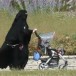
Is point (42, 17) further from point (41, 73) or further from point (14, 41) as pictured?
point (41, 73)

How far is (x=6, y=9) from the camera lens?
2186 centimetres

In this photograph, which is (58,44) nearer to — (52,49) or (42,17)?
(52,49)

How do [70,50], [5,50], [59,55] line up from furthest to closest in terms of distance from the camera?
[70,50], [59,55], [5,50]

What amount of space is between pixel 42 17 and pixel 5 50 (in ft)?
24.3

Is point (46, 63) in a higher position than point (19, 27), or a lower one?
lower

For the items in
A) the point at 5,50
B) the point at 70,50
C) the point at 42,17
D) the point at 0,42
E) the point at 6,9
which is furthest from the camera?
the point at 6,9

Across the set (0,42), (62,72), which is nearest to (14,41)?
(62,72)

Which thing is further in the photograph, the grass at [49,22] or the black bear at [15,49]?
the grass at [49,22]

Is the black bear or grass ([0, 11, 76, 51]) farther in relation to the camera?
grass ([0, 11, 76, 51])

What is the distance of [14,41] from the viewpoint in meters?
13.3

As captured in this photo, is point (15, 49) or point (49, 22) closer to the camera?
point (15, 49)

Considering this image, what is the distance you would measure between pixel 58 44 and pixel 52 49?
1701 mm

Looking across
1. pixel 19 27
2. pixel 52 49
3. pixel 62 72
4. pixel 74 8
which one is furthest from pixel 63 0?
pixel 62 72

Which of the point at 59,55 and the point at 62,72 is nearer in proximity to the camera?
the point at 62,72
